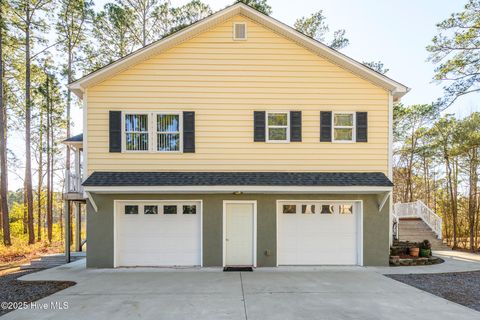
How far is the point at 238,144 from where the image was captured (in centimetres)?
920

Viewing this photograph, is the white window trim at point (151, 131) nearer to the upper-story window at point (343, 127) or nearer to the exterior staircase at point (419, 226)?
the upper-story window at point (343, 127)

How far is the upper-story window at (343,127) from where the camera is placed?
369 inches

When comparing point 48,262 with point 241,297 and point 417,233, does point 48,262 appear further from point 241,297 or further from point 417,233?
point 417,233

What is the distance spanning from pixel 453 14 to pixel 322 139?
9355mm

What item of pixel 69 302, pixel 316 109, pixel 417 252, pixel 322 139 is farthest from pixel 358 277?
pixel 69 302

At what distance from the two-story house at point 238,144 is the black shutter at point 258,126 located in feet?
0.15

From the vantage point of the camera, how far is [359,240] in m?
9.16

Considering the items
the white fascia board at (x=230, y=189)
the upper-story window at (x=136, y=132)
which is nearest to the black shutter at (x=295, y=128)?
the white fascia board at (x=230, y=189)

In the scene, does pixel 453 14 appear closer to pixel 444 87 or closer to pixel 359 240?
pixel 444 87

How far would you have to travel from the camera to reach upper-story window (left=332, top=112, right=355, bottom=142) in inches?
369

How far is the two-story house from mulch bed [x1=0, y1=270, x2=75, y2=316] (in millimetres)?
1580

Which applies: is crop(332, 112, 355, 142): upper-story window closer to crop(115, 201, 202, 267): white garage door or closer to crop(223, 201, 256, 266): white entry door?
crop(223, 201, 256, 266): white entry door

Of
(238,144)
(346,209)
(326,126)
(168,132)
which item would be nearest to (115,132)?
(168,132)

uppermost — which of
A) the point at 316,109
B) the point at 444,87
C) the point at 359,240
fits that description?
the point at 444,87
